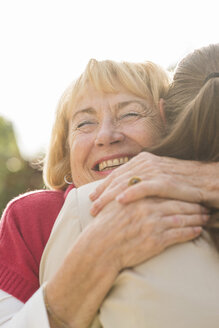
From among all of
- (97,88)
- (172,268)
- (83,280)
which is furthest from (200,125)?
(97,88)

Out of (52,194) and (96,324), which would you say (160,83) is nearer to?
(52,194)

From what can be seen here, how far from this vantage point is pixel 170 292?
163cm

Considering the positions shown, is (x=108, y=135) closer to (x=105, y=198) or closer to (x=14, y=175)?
Answer: (x=105, y=198)

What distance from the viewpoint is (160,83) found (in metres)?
3.30

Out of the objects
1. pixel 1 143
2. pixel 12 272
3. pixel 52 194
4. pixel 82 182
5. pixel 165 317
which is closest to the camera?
pixel 165 317

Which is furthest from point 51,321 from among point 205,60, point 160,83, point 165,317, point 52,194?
point 160,83

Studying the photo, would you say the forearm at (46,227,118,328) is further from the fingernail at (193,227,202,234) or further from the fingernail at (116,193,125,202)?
the fingernail at (193,227,202,234)

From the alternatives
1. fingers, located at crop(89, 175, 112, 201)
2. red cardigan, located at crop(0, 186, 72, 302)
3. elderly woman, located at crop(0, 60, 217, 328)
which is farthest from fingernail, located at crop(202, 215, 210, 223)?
red cardigan, located at crop(0, 186, 72, 302)

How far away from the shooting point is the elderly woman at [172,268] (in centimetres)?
163

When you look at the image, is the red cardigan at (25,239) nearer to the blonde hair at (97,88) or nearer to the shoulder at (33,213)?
the shoulder at (33,213)

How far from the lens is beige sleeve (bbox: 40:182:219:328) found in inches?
64.2

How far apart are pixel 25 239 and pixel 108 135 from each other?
0.89 m

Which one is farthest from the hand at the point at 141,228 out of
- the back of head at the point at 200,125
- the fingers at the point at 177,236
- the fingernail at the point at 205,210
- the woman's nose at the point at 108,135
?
the woman's nose at the point at 108,135

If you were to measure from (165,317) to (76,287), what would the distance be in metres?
0.41
